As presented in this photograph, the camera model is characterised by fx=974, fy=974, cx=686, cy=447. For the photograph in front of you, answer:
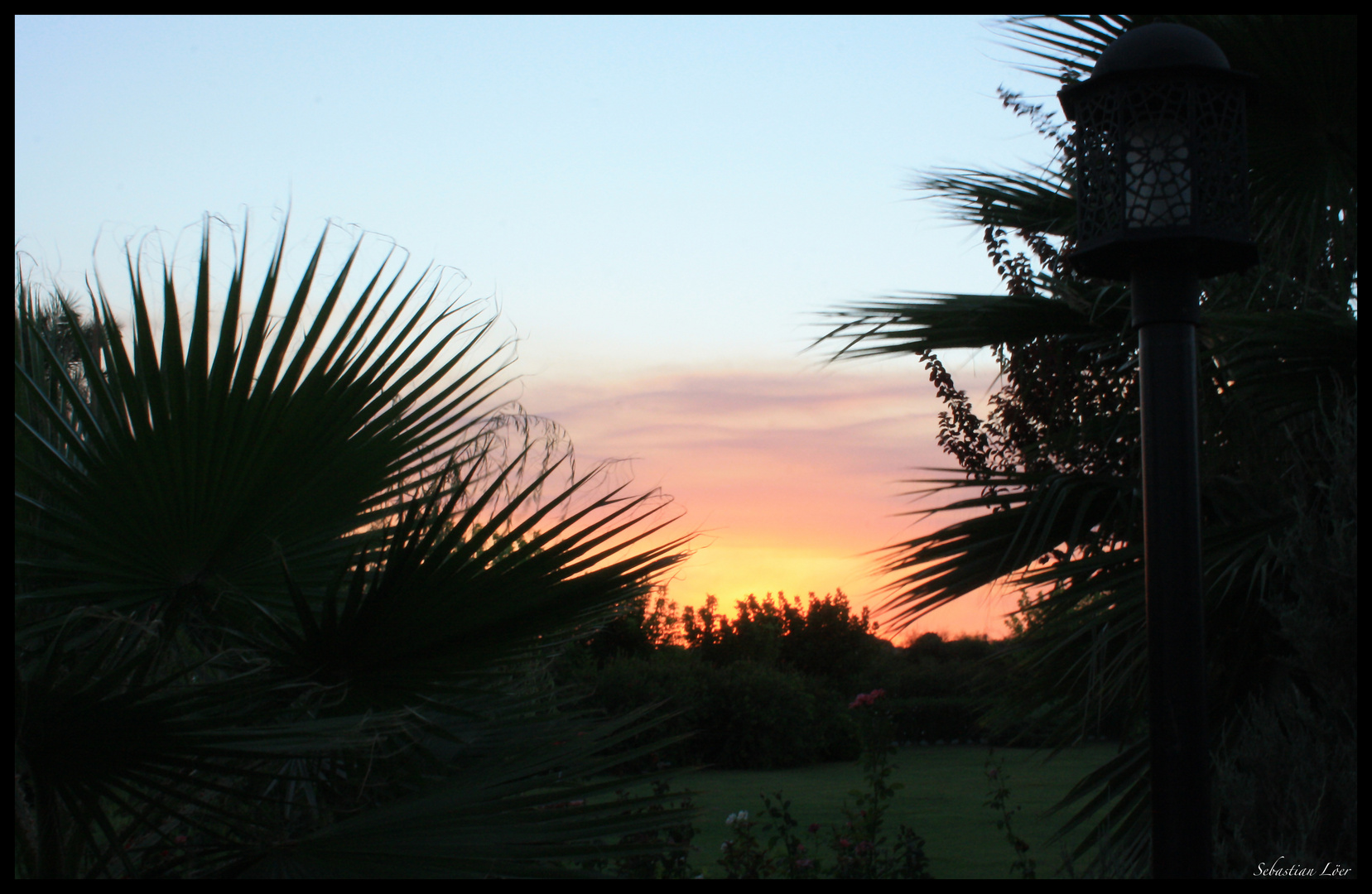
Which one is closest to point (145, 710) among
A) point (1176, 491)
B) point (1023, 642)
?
point (1176, 491)

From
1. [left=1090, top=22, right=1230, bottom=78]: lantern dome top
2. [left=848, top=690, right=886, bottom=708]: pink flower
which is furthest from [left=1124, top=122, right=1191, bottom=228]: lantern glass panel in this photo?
[left=848, top=690, right=886, bottom=708]: pink flower

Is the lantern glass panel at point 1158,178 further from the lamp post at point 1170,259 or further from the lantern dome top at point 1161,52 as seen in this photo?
the lantern dome top at point 1161,52

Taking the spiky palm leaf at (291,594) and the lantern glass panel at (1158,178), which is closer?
the spiky palm leaf at (291,594)

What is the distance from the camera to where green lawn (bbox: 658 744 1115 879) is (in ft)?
24.9

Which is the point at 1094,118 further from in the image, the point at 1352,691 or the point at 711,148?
the point at 711,148

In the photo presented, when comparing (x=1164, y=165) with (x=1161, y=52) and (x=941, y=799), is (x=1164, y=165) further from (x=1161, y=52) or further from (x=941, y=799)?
(x=941, y=799)

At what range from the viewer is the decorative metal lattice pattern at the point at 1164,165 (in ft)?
6.41

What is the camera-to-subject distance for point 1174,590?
1827 millimetres

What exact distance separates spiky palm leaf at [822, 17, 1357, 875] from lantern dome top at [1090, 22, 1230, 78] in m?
1.46

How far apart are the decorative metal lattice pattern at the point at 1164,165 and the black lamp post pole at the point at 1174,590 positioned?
0.50 feet

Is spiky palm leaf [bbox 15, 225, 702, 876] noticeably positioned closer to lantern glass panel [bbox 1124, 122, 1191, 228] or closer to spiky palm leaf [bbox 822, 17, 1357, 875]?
lantern glass panel [bbox 1124, 122, 1191, 228]

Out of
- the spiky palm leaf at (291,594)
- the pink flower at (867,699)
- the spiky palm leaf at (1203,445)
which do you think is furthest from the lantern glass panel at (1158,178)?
the pink flower at (867,699)

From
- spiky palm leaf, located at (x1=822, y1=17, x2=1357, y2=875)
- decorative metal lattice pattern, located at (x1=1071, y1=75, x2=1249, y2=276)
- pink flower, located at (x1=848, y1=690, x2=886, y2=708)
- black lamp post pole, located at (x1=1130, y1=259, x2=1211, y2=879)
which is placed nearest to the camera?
black lamp post pole, located at (x1=1130, y1=259, x2=1211, y2=879)

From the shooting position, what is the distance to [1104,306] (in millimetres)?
4203
